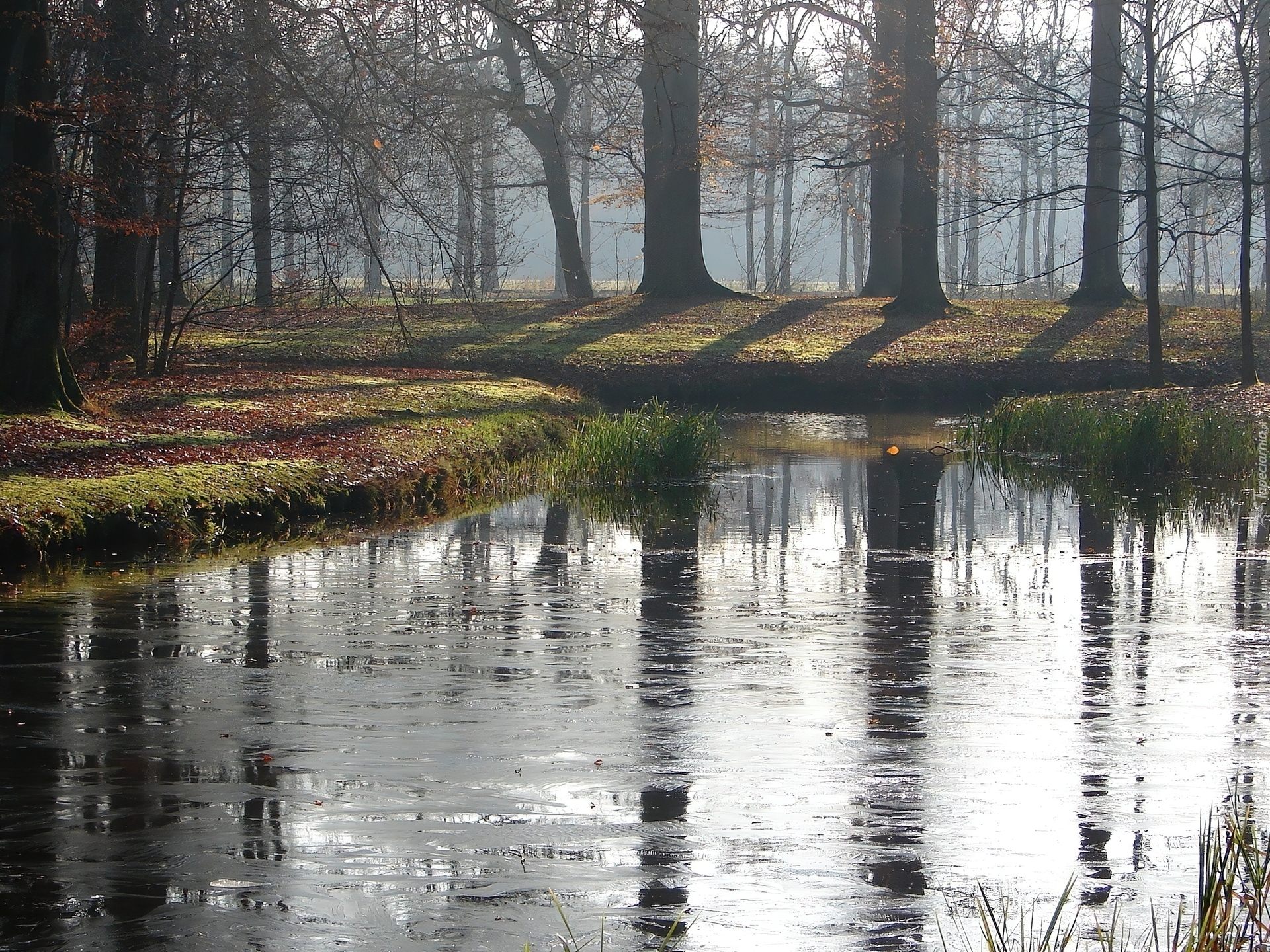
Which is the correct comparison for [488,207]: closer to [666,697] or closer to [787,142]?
[787,142]

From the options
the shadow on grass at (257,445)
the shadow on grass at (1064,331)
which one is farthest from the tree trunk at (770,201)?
the shadow on grass at (257,445)

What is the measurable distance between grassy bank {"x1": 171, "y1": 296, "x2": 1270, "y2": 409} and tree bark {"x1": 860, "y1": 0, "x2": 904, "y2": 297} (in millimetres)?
3391

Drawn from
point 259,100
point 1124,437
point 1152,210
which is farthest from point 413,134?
point 1152,210

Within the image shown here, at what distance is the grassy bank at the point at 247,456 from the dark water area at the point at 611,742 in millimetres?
985

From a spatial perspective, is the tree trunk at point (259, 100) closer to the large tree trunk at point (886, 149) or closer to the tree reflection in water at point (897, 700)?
the tree reflection in water at point (897, 700)

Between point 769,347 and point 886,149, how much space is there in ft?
20.4

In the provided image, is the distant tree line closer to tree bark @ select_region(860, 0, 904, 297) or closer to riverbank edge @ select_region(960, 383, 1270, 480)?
tree bark @ select_region(860, 0, 904, 297)

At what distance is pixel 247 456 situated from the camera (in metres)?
12.6

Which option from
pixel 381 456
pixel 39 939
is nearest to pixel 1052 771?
pixel 39 939

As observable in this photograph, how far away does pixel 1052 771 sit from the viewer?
214 inches

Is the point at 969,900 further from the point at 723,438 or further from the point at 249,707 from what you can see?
the point at 723,438

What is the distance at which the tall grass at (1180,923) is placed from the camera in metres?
3.16

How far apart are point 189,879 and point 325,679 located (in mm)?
2481

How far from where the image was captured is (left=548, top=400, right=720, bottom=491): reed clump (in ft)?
47.1
